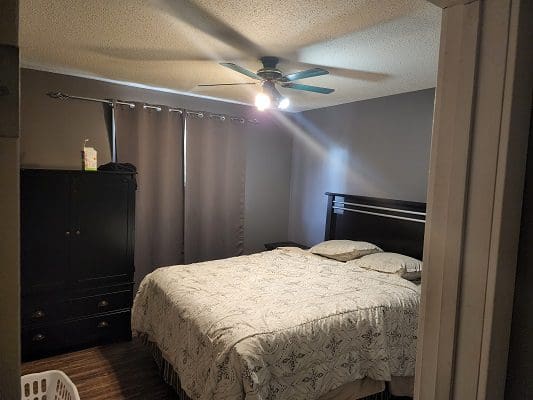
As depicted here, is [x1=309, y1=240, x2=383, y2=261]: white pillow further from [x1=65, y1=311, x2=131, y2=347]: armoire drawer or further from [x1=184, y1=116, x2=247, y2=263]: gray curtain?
[x1=65, y1=311, x2=131, y2=347]: armoire drawer

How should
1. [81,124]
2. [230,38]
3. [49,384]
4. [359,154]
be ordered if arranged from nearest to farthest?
[49,384] < [230,38] < [81,124] < [359,154]

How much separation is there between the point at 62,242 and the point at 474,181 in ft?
10.4

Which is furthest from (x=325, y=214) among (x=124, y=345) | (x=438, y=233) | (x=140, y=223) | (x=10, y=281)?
(x=10, y=281)

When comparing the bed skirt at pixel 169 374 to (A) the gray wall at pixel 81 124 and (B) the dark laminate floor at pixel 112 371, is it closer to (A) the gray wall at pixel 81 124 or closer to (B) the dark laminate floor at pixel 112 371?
(B) the dark laminate floor at pixel 112 371

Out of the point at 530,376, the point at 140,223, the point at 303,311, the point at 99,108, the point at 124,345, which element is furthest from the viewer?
the point at 140,223

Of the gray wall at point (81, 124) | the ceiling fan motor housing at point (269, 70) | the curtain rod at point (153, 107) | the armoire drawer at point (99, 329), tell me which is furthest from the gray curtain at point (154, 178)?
the ceiling fan motor housing at point (269, 70)

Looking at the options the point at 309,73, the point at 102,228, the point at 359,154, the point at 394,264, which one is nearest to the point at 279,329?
the point at 394,264

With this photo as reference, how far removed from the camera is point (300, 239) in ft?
15.8

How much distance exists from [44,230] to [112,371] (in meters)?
1.29

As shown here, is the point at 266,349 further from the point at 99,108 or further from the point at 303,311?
the point at 99,108

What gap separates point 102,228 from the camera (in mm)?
3129

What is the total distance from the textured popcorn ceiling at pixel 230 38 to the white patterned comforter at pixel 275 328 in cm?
170

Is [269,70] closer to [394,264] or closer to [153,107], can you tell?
[153,107]

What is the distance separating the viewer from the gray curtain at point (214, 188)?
13.3 feet
